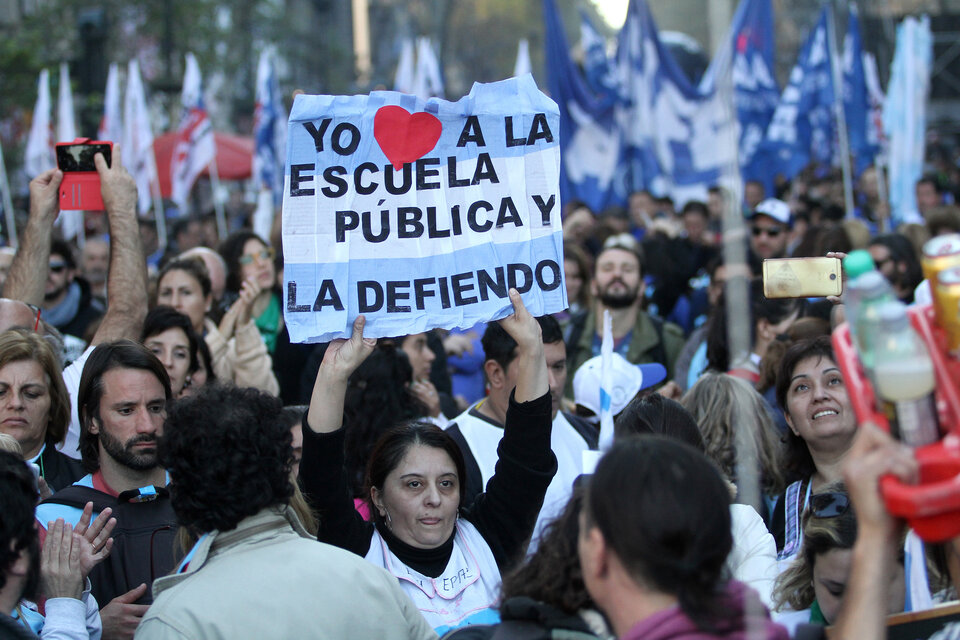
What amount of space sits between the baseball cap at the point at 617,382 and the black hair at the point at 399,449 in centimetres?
120

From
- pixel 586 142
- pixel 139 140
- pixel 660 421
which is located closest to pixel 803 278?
pixel 660 421

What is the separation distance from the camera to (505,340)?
4.71 metres

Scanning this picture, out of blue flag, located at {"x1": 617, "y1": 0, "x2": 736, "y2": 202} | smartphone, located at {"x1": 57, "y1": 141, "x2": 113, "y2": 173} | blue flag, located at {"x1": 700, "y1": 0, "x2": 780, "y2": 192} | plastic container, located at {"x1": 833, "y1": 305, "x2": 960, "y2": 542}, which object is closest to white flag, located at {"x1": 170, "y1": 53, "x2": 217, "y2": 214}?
blue flag, located at {"x1": 617, "y1": 0, "x2": 736, "y2": 202}

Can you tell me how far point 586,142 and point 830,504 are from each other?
1056 cm

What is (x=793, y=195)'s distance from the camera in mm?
17062

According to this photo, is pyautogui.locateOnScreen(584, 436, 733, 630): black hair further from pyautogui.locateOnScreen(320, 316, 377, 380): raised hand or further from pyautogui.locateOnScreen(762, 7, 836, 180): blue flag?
pyautogui.locateOnScreen(762, 7, 836, 180): blue flag

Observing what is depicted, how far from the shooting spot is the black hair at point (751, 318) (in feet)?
18.4

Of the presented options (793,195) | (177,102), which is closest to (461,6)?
(177,102)

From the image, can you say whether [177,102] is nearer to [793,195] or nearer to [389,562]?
[793,195]

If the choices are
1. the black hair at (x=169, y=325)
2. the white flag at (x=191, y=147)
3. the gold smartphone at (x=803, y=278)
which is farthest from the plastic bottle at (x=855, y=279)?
the white flag at (x=191, y=147)

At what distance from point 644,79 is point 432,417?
29.5 feet

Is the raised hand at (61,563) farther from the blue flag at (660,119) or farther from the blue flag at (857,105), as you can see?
the blue flag at (857,105)

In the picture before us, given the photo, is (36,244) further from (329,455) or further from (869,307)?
(869,307)

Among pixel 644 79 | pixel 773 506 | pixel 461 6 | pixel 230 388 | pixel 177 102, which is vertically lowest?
pixel 773 506
